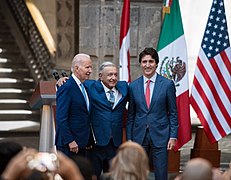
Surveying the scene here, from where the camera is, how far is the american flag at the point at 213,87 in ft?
30.9

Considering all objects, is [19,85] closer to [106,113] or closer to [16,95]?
[16,95]

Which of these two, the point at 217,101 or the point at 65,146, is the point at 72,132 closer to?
the point at 65,146

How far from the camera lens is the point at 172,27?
9.34 metres

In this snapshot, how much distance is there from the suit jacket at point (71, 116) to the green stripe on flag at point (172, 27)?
223 cm

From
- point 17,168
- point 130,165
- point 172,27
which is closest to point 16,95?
point 172,27

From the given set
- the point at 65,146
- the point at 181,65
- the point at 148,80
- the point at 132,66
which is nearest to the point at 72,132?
the point at 65,146

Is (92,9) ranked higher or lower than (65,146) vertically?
higher

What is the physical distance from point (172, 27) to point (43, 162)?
521 centimetres

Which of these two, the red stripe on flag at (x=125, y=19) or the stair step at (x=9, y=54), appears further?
the stair step at (x=9, y=54)

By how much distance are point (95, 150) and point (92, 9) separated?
512 centimetres

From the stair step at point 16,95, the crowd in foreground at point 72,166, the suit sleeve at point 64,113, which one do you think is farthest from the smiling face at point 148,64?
the stair step at point 16,95

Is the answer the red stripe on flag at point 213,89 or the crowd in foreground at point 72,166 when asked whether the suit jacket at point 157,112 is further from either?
the crowd in foreground at point 72,166

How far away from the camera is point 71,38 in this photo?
14.0m

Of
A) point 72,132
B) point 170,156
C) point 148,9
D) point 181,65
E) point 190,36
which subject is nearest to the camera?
point 72,132
